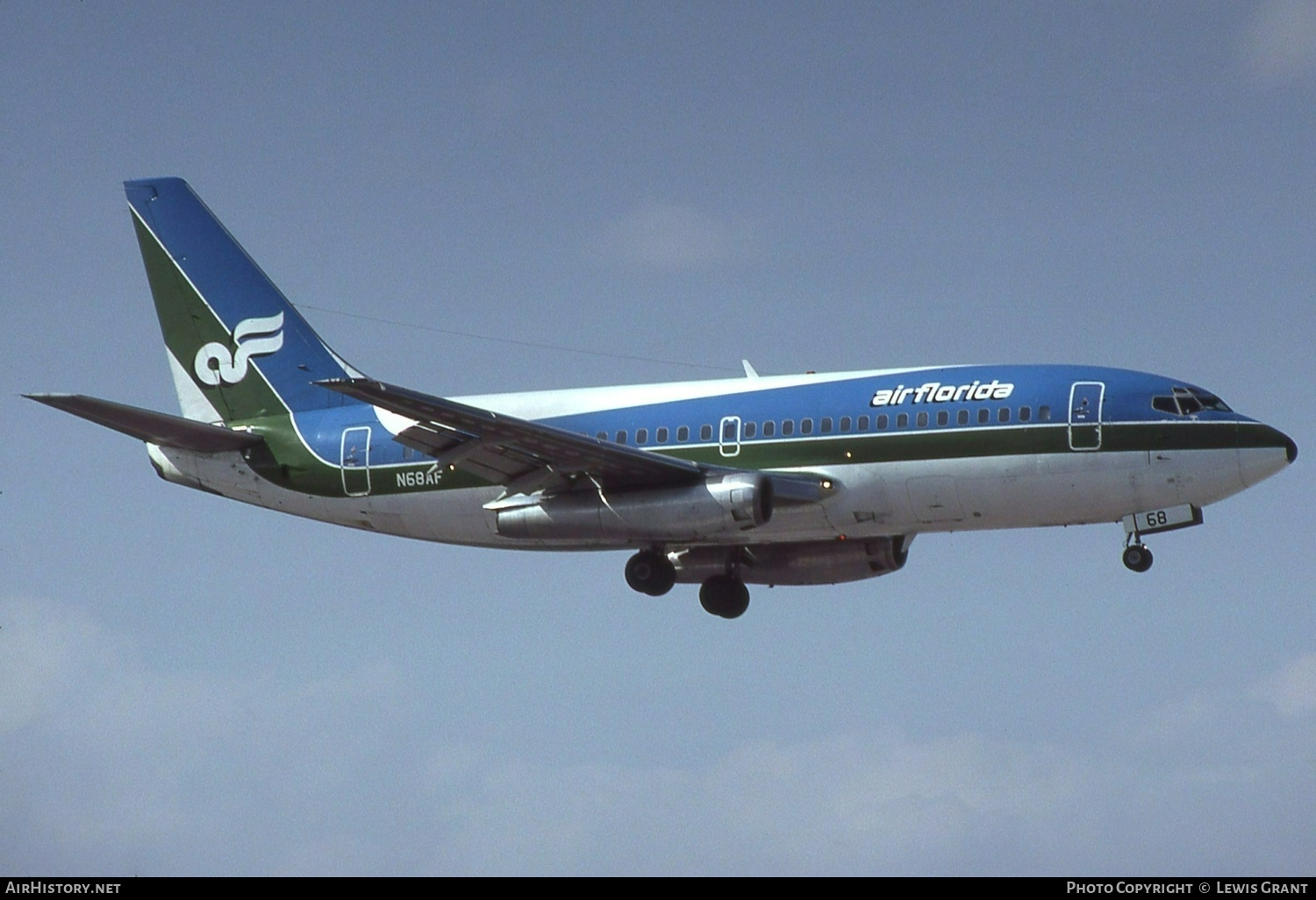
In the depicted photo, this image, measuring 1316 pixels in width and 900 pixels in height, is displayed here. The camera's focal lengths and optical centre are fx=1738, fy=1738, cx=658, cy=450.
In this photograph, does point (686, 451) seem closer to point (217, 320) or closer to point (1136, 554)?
point (1136, 554)

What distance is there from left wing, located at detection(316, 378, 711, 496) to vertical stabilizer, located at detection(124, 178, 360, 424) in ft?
27.0

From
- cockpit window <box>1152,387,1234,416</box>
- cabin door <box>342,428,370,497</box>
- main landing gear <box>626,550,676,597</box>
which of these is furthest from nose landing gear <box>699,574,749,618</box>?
cockpit window <box>1152,387,1234,416</box>

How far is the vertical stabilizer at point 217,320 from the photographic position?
4988 centimetres

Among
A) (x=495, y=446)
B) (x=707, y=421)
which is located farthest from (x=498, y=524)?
(x=707, y=421)

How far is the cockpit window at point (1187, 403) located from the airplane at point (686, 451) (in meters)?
0.06

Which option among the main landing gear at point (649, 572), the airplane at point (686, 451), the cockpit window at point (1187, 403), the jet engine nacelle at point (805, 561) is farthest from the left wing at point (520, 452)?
the cockpit window at point (1187, 403)

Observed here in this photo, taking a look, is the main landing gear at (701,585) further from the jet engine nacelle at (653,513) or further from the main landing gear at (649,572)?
the jet engine nacelle at (653,513)

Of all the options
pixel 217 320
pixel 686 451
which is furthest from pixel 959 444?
pixel 217 320

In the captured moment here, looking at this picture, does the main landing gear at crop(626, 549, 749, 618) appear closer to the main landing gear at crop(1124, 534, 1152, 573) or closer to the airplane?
the airplane

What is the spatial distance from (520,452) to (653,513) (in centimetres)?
358

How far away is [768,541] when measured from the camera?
43.9 metres
